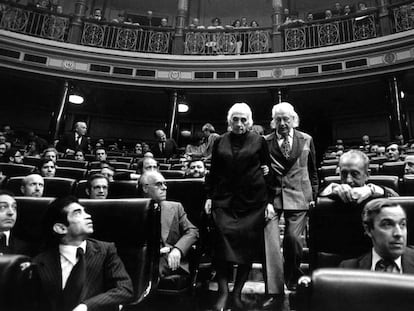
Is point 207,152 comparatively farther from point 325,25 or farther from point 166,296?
point 325,25

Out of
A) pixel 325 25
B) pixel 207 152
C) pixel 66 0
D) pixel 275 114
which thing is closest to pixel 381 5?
pixel 325 25

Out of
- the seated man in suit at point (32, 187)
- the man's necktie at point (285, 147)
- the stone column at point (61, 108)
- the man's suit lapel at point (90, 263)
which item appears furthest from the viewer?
the stone column at point (61, 108)

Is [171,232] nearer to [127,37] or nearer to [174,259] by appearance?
[174,259]

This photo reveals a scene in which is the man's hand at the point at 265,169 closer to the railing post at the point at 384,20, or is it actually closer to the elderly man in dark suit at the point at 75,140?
the elderly man in dark suit at the point at 75,140

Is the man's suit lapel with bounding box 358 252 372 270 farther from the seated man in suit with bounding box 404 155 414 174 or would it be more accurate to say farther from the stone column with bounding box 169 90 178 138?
the stone column with bounding box 169 90 178 138

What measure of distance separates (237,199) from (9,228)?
111 cm

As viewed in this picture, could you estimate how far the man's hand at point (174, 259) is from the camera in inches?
65.7

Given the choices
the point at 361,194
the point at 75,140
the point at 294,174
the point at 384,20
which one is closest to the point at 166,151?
the point at 75,140

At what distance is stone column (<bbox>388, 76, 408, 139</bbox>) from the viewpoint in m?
5.72

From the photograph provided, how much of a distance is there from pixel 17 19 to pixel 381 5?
698cm

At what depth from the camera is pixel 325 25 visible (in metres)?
6.85

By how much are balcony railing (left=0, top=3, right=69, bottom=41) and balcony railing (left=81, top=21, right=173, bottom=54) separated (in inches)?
17.9

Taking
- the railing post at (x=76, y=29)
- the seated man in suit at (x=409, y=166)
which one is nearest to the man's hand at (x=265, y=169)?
the seated man in suit at (x=409, y=166)

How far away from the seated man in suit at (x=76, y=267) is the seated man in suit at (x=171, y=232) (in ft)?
1.22
